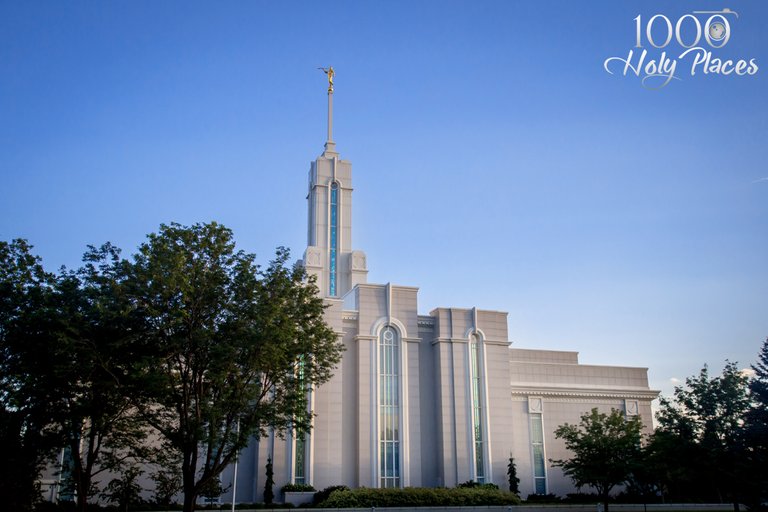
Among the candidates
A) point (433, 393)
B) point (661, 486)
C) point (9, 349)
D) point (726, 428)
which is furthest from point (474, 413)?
point (9, 349)

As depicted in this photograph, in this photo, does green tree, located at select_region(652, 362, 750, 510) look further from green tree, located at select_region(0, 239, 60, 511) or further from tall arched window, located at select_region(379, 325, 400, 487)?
green tree, located at select_region(0, 239, 60, 511)

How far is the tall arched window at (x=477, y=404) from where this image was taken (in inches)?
1550

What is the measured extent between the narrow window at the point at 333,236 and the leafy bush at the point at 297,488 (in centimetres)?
1490

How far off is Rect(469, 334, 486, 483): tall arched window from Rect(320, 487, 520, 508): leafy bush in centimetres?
295

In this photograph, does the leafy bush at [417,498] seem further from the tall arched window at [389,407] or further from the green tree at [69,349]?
the green tree at [69,349]

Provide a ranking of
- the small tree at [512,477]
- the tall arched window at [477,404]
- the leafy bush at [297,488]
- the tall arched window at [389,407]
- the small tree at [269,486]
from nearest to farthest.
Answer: the small tree at [269,486], the leafy bush at [297,488], the tall arched window at [389,407], the small tree at [512,477], the tall arched window at [477,404]

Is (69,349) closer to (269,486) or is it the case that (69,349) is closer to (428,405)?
(269,486)

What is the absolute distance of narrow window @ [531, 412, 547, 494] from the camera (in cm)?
4250

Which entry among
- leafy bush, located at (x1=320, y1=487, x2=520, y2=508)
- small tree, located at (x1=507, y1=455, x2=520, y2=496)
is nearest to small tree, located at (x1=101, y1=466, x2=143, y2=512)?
leafy bush, located at (x1=320, y1=487, x2=520, y2=508)

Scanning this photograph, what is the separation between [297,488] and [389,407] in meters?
6.80

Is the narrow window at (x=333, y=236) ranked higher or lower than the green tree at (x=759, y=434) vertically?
higher

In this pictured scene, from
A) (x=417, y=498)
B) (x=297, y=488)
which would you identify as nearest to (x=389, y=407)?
(x=417, y=498)

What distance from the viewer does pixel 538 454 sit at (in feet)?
142

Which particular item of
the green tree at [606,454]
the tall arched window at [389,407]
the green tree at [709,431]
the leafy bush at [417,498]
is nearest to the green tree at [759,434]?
the green tree at [709,431]
